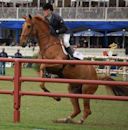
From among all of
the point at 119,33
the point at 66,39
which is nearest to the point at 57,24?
the point at 66,39

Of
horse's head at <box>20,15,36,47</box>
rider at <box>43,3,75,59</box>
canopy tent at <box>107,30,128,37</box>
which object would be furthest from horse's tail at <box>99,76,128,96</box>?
canopy tent at <box>107,30,128,37</box>

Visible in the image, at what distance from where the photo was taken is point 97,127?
9.77 meters

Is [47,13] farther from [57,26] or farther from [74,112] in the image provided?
[74,112]

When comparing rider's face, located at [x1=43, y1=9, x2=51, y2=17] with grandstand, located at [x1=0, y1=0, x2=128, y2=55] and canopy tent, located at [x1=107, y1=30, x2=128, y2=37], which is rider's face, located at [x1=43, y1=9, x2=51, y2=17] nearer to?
canopy tent, located at [x1=107, y1=30, x2=128, y2=37]

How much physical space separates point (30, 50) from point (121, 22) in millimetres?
10168

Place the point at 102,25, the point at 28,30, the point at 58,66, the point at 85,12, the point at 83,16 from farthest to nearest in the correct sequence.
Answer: the point at 85,12
the point at 83,16
the point at 102,25
the point at 28,30
the point at 58,66

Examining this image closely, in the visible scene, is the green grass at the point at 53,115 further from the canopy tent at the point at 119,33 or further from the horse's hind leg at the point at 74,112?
the canopy tent at the point at 119,33

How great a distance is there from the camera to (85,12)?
52344 millimetres

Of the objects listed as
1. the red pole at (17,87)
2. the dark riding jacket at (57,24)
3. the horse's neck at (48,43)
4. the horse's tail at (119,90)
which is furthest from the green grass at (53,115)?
the dark riding jacket at (57,24)

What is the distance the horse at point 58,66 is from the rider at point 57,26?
0.11m

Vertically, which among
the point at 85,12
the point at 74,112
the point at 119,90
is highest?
the point at 119,90

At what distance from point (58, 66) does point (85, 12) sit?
137 feet

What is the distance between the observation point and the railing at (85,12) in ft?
169

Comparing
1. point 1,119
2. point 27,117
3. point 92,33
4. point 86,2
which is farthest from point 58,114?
point 86,2
